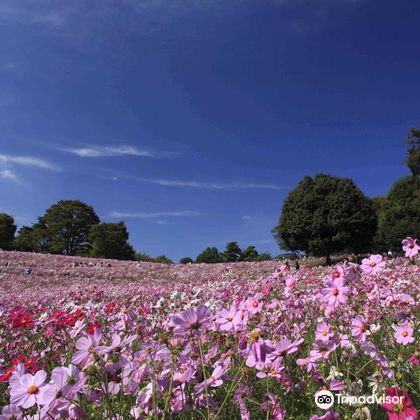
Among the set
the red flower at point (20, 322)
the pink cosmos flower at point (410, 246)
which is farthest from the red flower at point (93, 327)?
the pink cosmos flower at point (410, 246)

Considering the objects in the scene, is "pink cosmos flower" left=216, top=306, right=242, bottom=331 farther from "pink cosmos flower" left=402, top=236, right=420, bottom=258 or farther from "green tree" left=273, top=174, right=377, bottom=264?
"green tree" left=273, top=174, right=377, bottom=264

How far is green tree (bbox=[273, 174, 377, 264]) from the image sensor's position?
2528 cm

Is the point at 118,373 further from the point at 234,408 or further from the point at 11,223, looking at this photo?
the point at 11,223

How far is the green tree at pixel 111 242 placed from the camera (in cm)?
5209

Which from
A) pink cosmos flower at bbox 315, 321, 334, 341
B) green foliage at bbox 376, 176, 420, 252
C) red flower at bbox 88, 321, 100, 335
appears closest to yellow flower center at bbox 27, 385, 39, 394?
red flower at bbox 88, 321, 100, 335

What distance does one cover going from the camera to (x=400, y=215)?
29.8 m

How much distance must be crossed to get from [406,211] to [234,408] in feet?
98.2

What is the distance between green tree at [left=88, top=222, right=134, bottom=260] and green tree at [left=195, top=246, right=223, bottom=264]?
9.08 metres

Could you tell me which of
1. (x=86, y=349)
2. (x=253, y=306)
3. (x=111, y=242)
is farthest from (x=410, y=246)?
(x=111, y=242)

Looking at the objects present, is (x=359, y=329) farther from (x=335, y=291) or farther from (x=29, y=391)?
(x=29, y=391)

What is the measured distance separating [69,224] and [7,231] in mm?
9147

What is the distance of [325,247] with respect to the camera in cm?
2550

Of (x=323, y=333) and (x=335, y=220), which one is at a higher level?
(x=335, y=220)

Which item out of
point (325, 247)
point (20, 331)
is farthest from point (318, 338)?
point (325, 247)
